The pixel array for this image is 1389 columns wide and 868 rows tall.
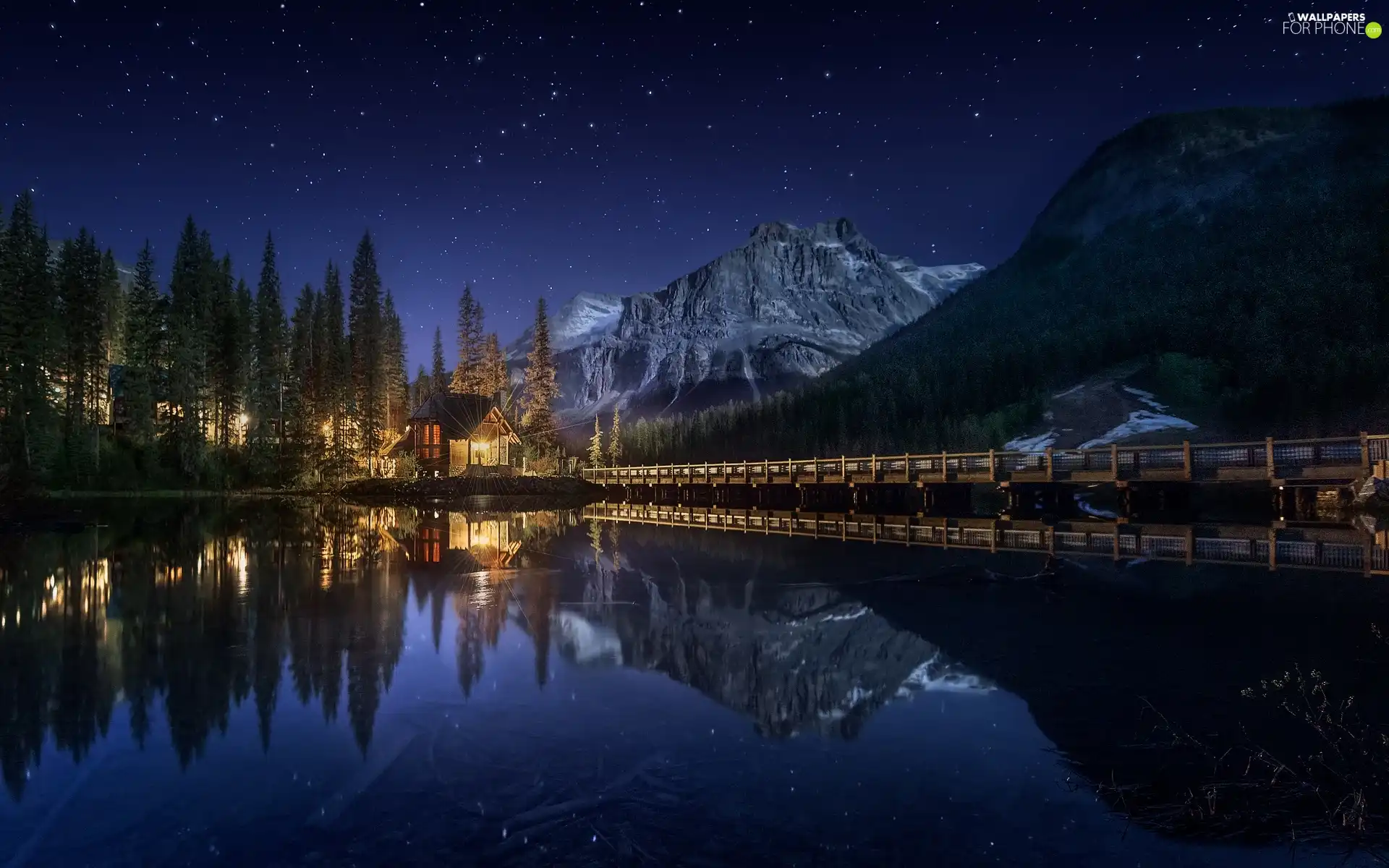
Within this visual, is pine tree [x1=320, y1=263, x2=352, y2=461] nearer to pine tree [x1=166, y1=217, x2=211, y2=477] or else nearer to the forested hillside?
pine tree [x1=166, y1=217, x2=211, y2=477]

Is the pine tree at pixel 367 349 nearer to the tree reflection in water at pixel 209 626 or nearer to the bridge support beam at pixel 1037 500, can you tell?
the tree reflection in water at pixel 209 626

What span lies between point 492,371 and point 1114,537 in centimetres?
8545

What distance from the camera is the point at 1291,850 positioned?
560cm

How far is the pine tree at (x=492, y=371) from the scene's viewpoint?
9969 centimetres

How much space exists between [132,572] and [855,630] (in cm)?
1761

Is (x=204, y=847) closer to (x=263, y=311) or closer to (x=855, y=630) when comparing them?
(x=855, y=630)

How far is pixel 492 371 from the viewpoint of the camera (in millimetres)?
101375

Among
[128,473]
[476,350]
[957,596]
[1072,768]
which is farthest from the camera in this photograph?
[476,350]

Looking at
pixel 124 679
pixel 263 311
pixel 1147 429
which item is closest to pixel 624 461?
pixel 263 311

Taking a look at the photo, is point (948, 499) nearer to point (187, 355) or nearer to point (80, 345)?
point (187, 355)

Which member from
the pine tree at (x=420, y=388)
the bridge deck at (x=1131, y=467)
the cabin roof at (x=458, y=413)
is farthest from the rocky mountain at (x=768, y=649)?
the pine tree at (x=420, y=388)

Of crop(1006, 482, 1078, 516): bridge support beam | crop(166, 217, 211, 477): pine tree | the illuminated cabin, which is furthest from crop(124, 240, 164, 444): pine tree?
crop(1006, 482, 1078, 516): bridge support beam

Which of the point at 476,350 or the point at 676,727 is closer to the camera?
the point at 676,727

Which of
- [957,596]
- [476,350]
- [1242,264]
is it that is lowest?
[957,596]
